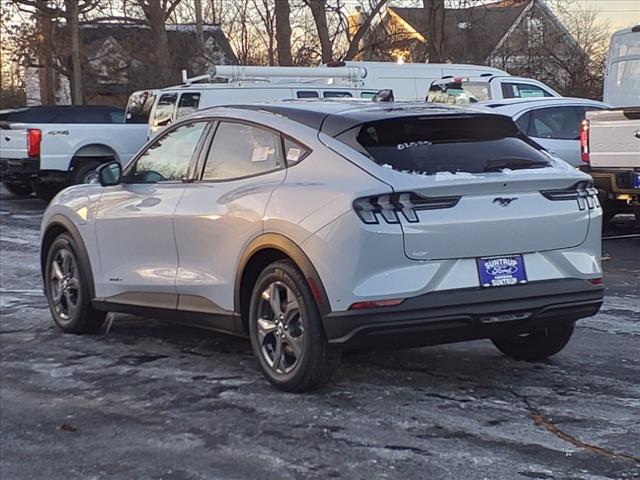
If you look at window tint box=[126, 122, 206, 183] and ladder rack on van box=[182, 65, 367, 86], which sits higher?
ladder rack on van box=[182, 65, 367, 86]

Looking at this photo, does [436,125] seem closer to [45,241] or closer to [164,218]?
[164,218]

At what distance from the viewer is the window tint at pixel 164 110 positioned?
15.9 m

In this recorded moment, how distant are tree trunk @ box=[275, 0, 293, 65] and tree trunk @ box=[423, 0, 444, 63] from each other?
4.43 m

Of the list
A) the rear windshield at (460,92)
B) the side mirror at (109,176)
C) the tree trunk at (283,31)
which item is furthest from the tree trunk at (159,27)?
the side mirror at (109,176)

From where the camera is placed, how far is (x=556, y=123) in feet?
39.9

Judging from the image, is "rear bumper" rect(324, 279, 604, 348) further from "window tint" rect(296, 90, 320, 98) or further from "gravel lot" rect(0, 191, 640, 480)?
"window tint" rect(296, 90, 320, 98)

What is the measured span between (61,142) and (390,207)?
42.3 ft

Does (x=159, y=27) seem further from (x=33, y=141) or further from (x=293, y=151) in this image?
(x=293, y=151)

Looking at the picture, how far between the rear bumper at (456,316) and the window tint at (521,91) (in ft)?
35.7

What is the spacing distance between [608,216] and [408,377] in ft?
24.3

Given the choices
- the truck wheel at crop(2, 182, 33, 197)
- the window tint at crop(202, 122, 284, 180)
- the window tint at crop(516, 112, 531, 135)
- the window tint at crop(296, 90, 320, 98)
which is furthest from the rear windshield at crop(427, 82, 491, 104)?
the window tint at crop(202, 122, 284, 180)

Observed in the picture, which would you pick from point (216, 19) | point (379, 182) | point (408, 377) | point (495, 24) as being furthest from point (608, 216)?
point (495, 24)

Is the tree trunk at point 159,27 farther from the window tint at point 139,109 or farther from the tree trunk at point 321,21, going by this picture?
the window tint at point 139,109

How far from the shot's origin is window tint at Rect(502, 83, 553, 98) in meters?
15.6
